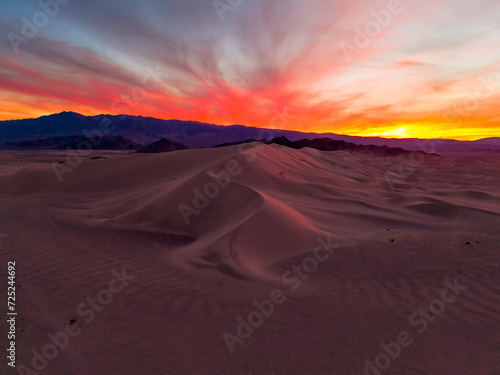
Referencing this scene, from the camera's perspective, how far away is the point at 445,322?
3627 mm

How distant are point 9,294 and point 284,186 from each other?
10.3 meters

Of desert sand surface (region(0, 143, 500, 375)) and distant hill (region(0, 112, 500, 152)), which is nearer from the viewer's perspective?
desert sand surface (region(0, 143, 500, 375))

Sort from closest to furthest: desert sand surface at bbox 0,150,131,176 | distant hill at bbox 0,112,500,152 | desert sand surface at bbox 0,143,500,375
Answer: desert sand surface at bbox 0,143,500,375 < desert sand surface at bbox 0,150,131,176 < distant hill at bbox 0,112,500,152

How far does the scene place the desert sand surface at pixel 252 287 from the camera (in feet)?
9.93

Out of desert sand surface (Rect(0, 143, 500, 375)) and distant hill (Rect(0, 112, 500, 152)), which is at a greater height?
distant hill (Rect(0, 112, 500, 152))

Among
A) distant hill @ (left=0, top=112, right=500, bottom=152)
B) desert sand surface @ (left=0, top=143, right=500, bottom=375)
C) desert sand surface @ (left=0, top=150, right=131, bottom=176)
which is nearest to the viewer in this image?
desert sand surface @ (left=0, top=143, right=500, bottom=375)

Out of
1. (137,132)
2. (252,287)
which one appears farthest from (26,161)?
(137,132)

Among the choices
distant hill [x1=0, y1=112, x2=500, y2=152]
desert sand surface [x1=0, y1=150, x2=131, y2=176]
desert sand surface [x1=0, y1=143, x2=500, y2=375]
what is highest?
distant hill [x1=0, y1=112, x2=500, y2=152]

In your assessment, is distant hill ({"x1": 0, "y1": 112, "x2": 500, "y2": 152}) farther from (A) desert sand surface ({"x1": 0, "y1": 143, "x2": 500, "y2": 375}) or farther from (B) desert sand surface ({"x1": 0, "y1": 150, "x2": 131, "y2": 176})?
(A) desert sand surface ({"x1": 0, "y1": 143, "x2": 500, "y2": 375})

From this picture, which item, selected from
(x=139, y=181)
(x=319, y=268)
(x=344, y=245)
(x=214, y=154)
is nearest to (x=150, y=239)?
(x=319, y=268)

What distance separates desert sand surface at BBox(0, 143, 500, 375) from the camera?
9.93ft

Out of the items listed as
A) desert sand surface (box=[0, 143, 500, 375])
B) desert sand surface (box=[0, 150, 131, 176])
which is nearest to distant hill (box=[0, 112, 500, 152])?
desert sand surface (box=[0, 150, 131, 176])

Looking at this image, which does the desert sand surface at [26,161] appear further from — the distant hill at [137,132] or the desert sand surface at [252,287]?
the distant hill at [137,132]

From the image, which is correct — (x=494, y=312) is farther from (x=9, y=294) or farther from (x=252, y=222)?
(x=9, y=294)
